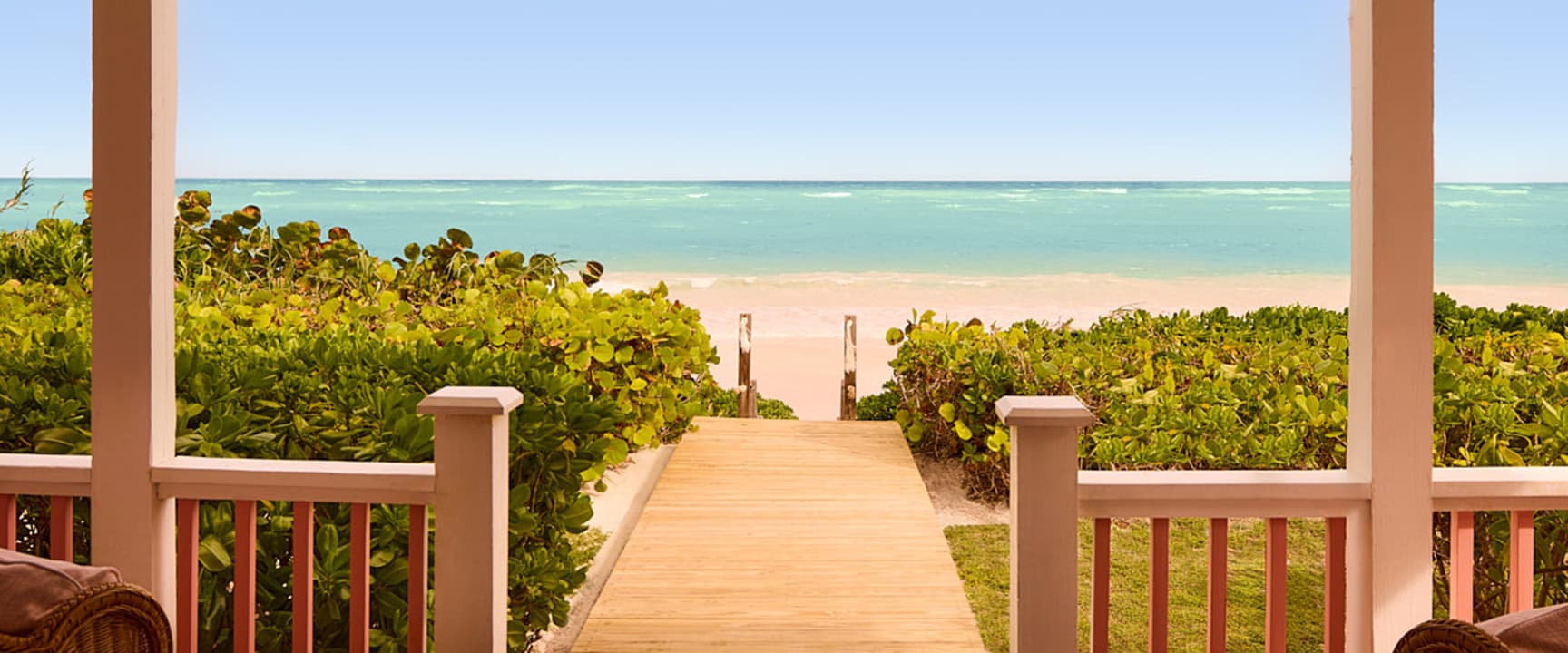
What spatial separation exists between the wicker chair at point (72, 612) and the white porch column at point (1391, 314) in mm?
2004

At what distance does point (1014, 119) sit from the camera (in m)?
26.4

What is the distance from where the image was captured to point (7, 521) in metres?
2.11

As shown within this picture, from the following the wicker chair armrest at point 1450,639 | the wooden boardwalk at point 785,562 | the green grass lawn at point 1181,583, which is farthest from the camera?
the green grass lawn at point 1181,583

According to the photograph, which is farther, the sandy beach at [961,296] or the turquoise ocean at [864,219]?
the turquoise ocean at [864,219]

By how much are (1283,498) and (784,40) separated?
25.8 m

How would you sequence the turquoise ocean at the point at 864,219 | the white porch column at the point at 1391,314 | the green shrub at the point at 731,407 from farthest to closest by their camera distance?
1. the turquoise ocean at the point at 864,219
2. the green shrub at the point at 731,407
3. the white porch column at the point at 1391,314

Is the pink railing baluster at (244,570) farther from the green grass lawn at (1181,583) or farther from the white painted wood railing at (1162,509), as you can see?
the green grass lawn at (1181,583)

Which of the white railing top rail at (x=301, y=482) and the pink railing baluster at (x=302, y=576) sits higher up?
the white railing top rail at (x=301, y=482)

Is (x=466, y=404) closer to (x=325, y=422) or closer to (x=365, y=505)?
(x=365, y=505)

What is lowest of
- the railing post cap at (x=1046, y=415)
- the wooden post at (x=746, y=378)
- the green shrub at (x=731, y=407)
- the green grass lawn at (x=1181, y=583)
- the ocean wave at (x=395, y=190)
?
the green grass lawn at (x=1181, y=583)

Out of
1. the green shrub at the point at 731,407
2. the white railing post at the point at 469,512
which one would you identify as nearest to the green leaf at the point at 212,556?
the white railing post at the point at 469,512

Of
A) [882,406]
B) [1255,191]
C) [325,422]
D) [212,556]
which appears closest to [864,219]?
[1255,191]

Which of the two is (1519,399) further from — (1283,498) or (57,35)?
(57,35)

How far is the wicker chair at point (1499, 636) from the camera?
132 cm
